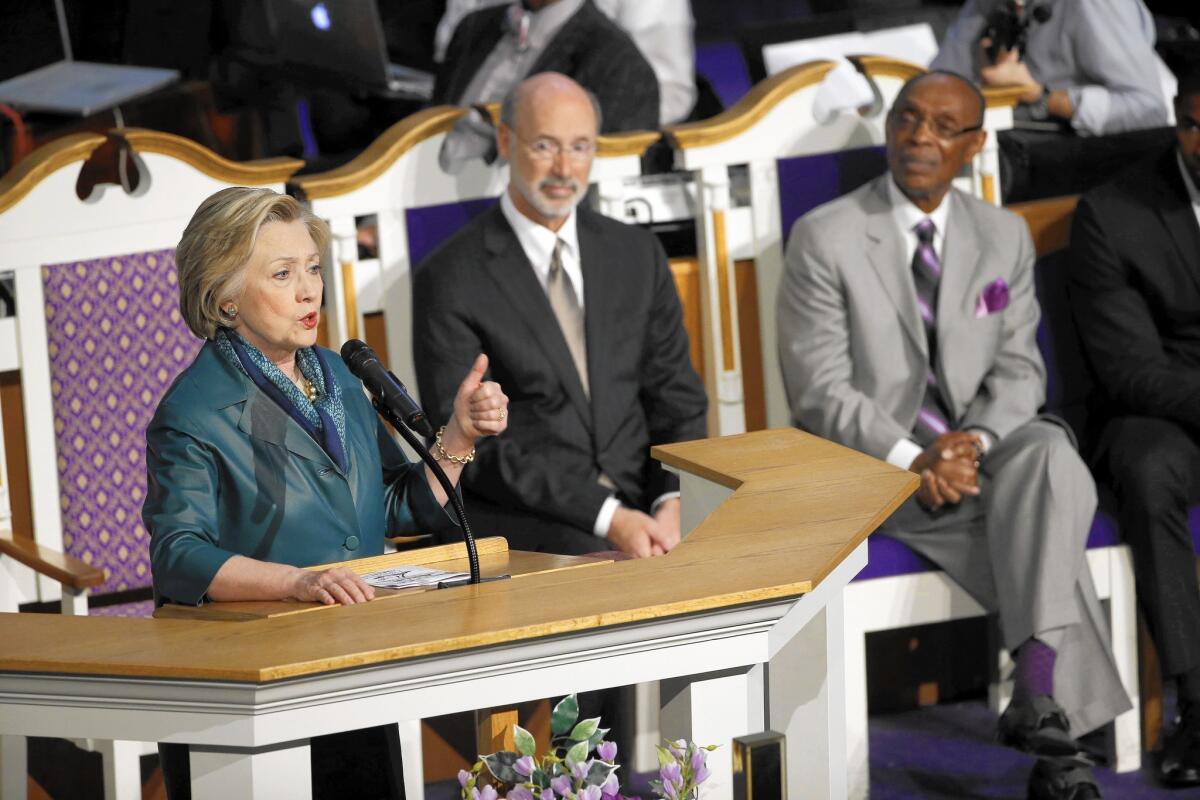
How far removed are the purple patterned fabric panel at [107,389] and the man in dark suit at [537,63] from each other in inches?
28.0

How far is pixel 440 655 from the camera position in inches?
70.7

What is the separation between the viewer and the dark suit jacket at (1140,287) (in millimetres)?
3746

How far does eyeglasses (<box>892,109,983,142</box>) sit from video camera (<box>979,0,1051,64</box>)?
75cm

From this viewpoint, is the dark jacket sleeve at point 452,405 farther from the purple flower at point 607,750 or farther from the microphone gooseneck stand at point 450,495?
the purple flower at point 607,750

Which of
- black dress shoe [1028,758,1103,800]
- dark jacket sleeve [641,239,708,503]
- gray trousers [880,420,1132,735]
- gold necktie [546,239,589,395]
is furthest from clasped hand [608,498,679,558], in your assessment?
black dress shoe [1028,758,1103,800]

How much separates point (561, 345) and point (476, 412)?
119cm

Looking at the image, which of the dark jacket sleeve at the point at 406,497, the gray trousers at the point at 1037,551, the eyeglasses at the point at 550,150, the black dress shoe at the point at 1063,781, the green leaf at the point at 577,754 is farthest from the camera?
the eyeglasses at the point at 550,150

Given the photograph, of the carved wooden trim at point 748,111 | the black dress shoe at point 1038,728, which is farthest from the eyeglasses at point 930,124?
the black dress shoe at point 1038,728

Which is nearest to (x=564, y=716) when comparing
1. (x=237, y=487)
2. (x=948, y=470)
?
(x=237, y=487)

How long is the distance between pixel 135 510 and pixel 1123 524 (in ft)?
6.53

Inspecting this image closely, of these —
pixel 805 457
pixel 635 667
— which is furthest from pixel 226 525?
pixel 805 457

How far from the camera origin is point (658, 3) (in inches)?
181

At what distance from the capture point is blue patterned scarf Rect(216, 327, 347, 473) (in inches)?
86.3

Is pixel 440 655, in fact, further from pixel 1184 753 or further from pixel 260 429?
pixel 1184 753
